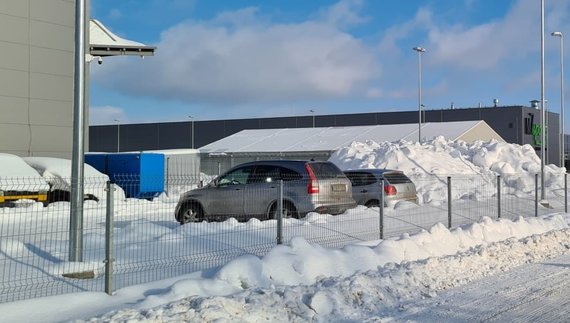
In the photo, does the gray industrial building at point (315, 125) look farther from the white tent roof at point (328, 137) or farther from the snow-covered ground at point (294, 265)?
the snow-covered ground at point (294, 265)

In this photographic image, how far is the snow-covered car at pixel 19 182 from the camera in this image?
19.2 metres

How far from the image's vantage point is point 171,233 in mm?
11477

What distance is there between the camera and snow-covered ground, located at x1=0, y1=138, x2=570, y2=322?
681cm

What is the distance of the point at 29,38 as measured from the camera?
2794 centimetres

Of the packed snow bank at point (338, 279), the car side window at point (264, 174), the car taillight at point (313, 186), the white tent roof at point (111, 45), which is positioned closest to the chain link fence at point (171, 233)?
the car taillight at point (313, 186)

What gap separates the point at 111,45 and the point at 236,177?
1812cm

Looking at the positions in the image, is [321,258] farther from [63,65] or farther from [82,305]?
[63,65]

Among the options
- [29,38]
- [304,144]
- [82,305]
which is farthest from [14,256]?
[304,144]

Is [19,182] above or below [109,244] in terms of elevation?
above

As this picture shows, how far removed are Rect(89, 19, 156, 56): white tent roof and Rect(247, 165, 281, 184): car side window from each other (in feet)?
53.8

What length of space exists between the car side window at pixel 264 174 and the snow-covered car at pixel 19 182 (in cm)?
752

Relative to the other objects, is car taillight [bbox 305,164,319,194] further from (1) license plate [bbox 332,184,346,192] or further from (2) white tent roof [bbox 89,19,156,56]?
(2) white tent roof [bbox 89,19,156,56]

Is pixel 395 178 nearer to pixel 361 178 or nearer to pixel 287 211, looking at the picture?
pixel 361 178

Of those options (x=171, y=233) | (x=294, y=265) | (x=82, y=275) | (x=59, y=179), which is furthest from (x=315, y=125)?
(x=82, y=275)
